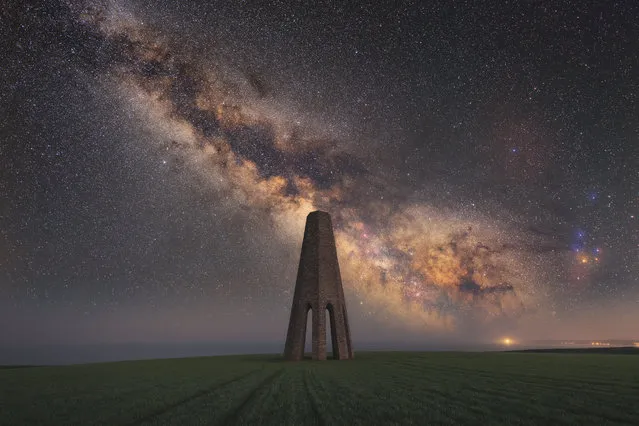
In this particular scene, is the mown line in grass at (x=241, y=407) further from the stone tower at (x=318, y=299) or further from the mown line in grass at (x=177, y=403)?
the stone tower at (x=318, y=299)

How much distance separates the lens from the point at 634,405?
916cm

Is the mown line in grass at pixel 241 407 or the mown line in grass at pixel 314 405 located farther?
the mown line in grass at pixel 241 407

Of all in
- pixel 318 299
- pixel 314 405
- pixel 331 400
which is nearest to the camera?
pixel 314 405

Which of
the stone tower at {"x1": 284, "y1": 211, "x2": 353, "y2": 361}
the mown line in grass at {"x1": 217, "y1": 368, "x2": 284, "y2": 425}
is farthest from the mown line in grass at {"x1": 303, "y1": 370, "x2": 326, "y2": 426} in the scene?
the stone tower at {"x1": 284, "y1": 211, "x2": 353, "y2": 361}

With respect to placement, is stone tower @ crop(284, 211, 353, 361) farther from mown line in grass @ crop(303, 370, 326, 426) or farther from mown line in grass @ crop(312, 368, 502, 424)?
mown line in grass @ crop(312, 368, 502, 424)

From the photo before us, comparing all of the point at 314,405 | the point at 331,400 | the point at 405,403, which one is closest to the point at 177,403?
the point at 314,405

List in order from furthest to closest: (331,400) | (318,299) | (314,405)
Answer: (318,299) < (331,400) < (314,405)

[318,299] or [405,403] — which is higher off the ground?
[318,299]

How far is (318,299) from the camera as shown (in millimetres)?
29438

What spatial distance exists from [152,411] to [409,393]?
A: 7.23 meters

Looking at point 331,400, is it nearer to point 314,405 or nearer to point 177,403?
point 314,405

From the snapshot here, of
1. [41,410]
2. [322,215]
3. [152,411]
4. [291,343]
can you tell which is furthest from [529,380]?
[322,215]

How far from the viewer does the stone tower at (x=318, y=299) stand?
28.8m

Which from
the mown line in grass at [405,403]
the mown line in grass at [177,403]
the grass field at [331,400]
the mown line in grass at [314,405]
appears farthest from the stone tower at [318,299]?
the mown line in grass at [405,403]
